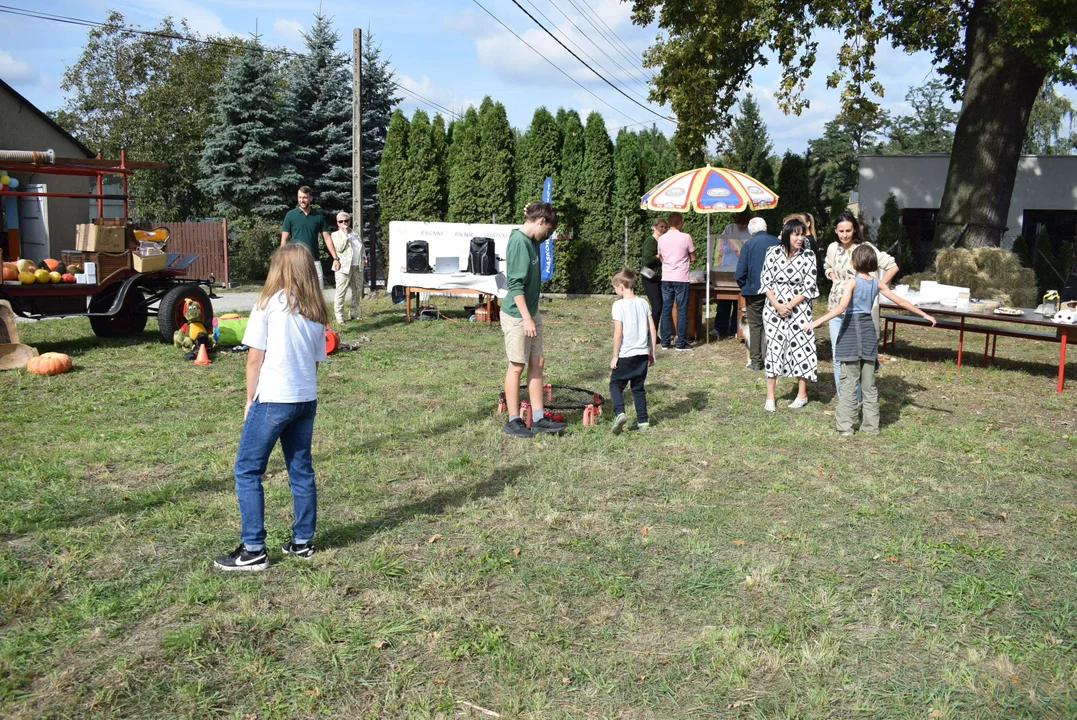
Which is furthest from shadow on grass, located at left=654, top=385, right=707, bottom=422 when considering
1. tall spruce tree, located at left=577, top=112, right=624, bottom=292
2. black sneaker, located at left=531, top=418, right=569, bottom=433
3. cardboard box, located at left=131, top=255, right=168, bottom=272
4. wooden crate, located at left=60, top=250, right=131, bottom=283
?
tall spruce tree, located at left=577, top=112, right=624, bottom=292

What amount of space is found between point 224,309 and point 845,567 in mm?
15279

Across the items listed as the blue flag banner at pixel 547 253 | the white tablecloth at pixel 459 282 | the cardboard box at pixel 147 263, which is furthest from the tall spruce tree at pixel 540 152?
the cardboard box at pixel 147 263

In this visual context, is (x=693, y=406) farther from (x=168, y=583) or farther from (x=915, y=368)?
(x=168, y=583)

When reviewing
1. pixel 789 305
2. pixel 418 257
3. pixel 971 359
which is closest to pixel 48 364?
pixel 418 257

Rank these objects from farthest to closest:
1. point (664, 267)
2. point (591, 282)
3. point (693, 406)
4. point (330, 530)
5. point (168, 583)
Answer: point (591, 282)
point (664, 267)
point (693, 406)
point (330, 530)
point (168, 583)

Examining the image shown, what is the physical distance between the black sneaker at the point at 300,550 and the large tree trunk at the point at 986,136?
15.4m

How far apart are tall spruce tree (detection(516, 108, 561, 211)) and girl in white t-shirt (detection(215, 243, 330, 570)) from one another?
1733cm

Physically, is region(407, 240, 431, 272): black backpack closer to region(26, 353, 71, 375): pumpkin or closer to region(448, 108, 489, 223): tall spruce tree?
region(26, 353, 71, 375): pumpkin

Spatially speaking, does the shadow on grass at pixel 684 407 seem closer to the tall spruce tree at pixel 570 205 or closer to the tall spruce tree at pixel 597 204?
the tall spruce tree at pixel 570 205

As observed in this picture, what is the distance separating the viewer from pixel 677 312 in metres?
12.3

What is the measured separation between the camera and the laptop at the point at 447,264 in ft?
49.4

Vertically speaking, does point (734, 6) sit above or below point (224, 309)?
above

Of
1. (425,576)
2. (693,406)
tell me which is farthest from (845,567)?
(693,406)

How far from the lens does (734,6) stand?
651 inches
